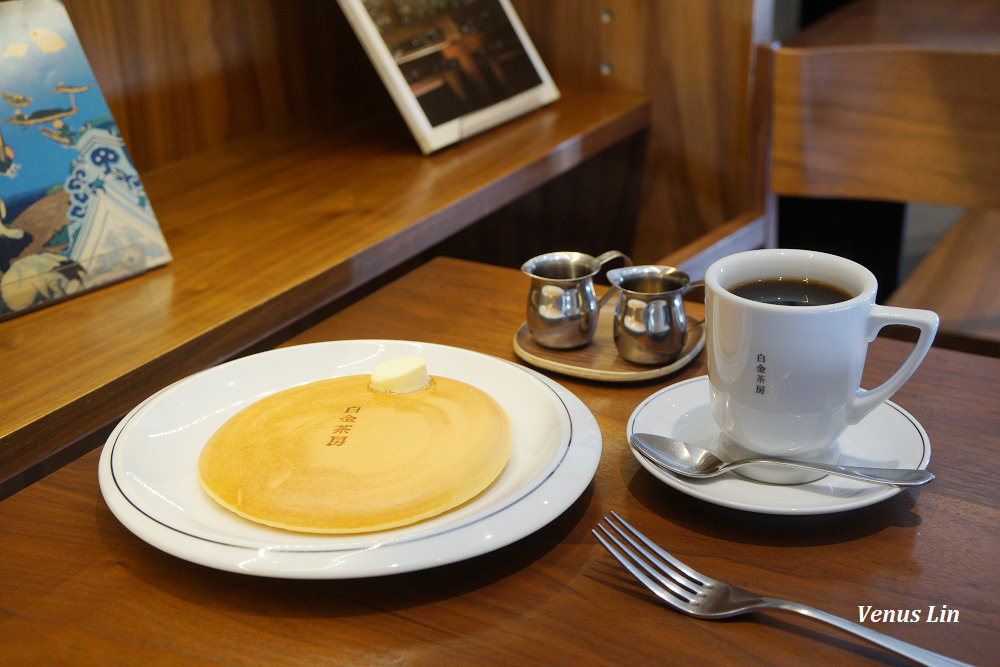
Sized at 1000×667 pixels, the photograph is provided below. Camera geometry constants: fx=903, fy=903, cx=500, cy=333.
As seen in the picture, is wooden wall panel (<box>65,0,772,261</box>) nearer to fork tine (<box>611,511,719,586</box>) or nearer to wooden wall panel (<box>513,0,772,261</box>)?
wooden wall panel (<box>513,0,772,261</box>)

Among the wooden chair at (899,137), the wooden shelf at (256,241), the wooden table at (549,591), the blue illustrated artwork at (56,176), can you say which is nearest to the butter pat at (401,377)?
the wooden table at (549,591)

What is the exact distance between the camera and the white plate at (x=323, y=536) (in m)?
0.49

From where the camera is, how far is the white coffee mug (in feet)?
1.76

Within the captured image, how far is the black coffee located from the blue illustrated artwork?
709 millimetres

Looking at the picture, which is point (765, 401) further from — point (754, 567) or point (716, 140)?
point (716, 140)

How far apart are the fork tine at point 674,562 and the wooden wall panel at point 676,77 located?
3.96 ft

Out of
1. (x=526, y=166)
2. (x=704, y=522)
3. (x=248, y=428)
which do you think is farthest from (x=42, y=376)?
(x=526, y=166)

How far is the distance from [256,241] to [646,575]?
A: 75cm

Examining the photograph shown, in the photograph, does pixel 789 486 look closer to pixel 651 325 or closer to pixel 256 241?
pixel 651 325

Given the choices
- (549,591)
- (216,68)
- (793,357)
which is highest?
(216,68)

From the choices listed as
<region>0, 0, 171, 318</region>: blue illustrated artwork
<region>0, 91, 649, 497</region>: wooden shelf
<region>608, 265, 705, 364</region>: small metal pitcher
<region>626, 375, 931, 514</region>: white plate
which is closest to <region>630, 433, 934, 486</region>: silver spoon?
<region>626, 375, 931, 514</region>: white plate

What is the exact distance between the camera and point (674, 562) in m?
0.52

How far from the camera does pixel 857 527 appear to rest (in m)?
0.56

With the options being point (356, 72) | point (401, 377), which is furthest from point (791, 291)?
point (356, 72)
